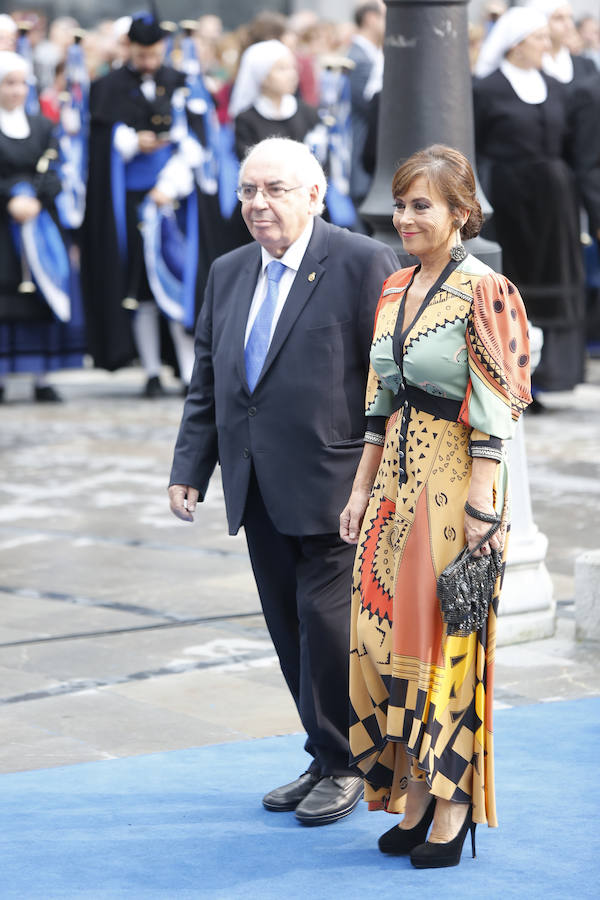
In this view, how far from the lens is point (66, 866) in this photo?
412 centimetres

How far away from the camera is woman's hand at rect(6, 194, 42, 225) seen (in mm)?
12148

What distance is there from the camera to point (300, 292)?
445 cm

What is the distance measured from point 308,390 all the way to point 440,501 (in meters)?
0.56

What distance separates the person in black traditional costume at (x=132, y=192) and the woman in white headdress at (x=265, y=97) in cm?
59

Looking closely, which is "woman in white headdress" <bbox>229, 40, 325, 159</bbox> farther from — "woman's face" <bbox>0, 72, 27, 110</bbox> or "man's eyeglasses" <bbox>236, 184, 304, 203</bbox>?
"man's eyeglasses" <bbox>236, 184, 304, 203</bbox>

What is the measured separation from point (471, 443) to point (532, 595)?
2.31 m

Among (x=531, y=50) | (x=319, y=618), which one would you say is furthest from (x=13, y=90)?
(x=319, y=618)

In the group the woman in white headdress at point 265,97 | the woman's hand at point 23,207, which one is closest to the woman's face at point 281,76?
the woman in white headdress at point 265,97

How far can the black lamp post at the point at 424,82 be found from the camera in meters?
5.98

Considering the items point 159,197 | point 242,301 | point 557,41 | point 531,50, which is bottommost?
point 242,301

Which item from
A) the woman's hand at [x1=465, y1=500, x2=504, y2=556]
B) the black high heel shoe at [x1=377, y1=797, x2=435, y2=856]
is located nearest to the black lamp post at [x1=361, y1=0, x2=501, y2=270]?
the woman's hand at [x1=465, y1=500, x2=504, y2=556]

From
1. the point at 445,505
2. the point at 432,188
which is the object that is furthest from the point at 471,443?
the point at 432,188

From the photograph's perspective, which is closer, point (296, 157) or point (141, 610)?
point (296, 157)

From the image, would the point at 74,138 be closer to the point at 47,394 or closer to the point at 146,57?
the point at 146,57
